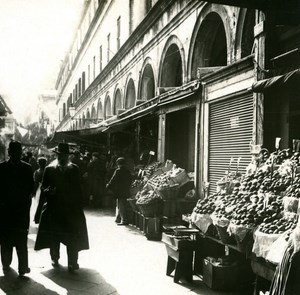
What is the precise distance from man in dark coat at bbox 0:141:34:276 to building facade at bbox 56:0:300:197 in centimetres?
407

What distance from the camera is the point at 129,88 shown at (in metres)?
22.0

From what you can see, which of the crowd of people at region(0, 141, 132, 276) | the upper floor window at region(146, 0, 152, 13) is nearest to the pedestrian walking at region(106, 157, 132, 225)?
the crowd of people at region(0, 141, 132, 276)

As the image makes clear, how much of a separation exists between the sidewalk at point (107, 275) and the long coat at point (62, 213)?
0.50m

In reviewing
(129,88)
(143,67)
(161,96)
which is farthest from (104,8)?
(161,96)

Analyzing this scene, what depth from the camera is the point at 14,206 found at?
6477 mm

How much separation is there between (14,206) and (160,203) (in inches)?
185

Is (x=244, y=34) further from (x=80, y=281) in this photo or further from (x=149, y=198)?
(x=80, y=281)

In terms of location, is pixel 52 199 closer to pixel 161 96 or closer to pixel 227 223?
pixel 227 223

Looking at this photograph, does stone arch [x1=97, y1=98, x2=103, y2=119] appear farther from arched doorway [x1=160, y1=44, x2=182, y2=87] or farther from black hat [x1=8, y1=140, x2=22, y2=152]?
black hat [x1=8, y1=140, x2=22, y2=152]

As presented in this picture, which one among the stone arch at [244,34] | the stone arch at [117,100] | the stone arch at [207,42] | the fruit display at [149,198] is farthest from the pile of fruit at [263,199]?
the stone arch at [117,100]

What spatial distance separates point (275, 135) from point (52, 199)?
4.63m

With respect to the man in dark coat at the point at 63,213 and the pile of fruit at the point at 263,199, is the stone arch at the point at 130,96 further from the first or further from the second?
the man in dark coat at the point at 63,213

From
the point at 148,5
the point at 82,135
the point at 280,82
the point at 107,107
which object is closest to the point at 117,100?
the point at 107,107

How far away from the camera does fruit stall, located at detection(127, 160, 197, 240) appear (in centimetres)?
1017
